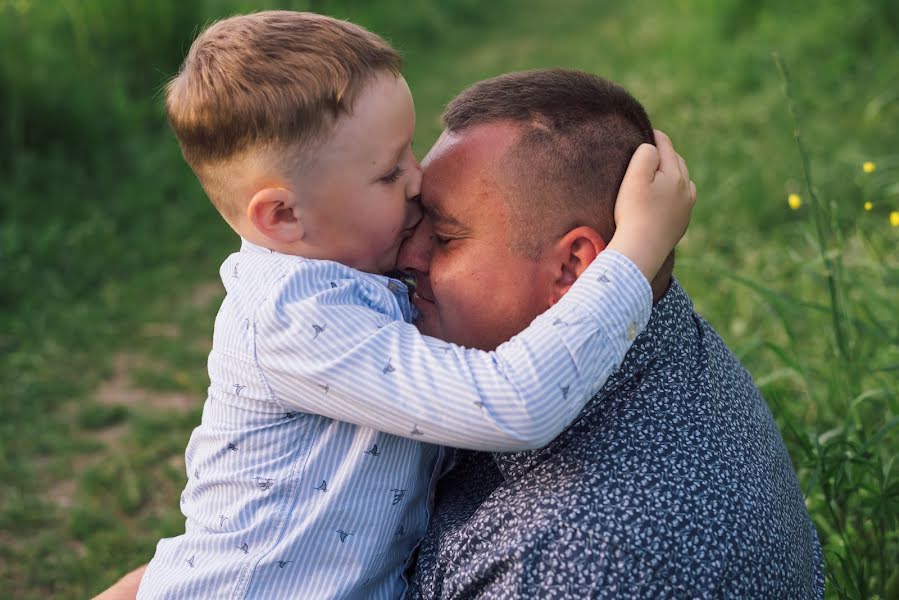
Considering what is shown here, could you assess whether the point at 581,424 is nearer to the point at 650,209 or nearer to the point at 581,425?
the point at 581,425

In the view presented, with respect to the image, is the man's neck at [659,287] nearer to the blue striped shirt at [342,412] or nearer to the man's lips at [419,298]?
the blue striped shirt at [342,412]

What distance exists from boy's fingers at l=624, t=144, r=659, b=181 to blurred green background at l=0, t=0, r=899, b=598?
610mm

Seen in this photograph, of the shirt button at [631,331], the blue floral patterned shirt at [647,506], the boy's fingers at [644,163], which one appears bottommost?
the blue floral patterned shirt at [647,506]

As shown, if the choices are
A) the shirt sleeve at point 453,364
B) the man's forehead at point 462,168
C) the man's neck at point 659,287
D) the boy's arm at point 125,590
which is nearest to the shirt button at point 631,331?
the shirt sleeve at point 453,364

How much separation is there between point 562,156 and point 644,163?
0.50ft

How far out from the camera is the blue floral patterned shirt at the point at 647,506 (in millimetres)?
1646

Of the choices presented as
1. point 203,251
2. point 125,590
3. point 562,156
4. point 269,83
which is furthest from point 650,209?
point 203,251

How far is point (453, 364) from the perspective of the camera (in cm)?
173

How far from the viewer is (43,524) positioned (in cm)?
350

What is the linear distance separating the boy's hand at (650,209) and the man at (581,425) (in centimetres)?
7

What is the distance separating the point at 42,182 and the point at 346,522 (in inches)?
162

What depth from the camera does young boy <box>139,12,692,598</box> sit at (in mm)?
1720

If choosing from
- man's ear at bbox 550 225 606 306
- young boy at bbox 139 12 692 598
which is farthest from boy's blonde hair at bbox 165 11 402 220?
man's ear at bbox 550 225 606 306

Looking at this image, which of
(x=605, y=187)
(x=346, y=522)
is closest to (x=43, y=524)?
(x=346, y=522)
